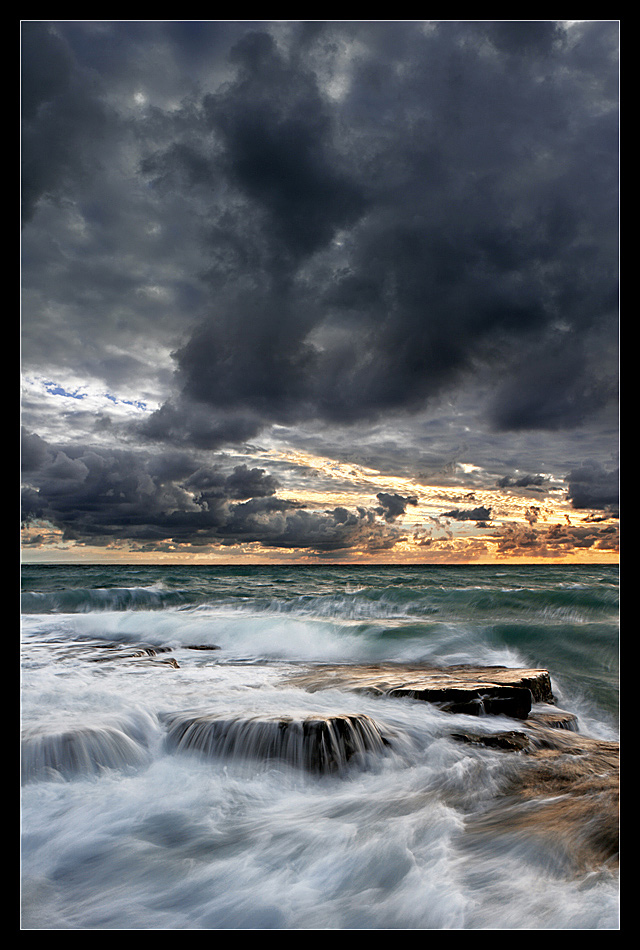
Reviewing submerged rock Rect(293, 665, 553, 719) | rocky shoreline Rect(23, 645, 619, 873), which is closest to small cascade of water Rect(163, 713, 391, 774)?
rocky shoreline Rect(23, 645, 619, 873)

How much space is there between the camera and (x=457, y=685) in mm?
5887

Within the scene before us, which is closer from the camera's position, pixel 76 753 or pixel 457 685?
pixel 76 753

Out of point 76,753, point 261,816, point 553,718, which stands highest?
point 76,753

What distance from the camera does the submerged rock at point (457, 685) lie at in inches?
215

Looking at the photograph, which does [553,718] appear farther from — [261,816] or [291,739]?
[261,816]

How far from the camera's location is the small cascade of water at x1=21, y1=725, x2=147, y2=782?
4016 mm

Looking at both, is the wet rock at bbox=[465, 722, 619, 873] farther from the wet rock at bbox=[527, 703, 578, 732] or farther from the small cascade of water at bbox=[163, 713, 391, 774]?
the small cascade of water at bbox=[163, 713, 391, 774]

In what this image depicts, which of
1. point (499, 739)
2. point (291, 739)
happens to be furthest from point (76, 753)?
point (499, 739)

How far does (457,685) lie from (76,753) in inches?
164

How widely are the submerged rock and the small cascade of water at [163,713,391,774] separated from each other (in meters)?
1.34
